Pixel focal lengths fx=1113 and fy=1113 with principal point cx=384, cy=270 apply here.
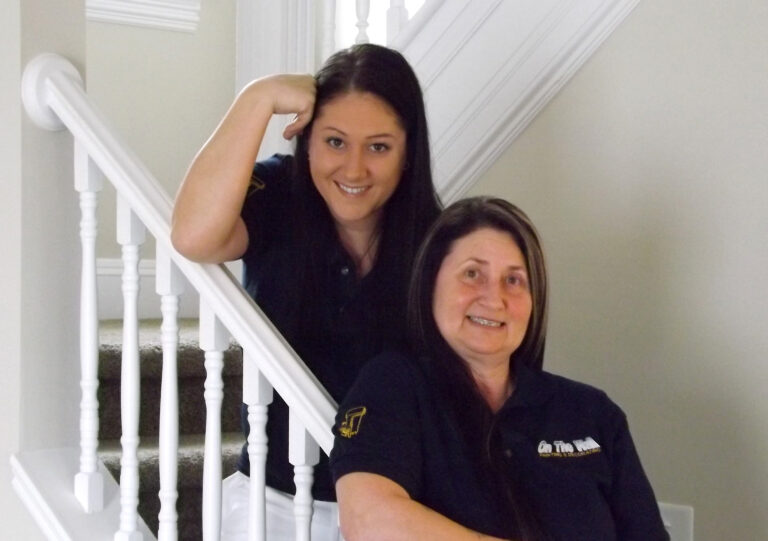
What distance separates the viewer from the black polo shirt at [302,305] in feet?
6.05

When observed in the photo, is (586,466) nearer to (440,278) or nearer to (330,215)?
(440,278)

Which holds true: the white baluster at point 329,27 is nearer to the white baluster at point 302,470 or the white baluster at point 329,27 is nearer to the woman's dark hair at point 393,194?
the woman's dark hair at point 393,194

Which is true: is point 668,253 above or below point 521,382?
above

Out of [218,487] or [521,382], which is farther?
[218,487]

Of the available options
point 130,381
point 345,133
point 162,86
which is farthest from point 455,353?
point 162,86

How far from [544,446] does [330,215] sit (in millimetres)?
570

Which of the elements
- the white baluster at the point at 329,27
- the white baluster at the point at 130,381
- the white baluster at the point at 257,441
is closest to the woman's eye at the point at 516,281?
the white baluster at the point at 257,441

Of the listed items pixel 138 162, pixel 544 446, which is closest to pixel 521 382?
pixel 544 446

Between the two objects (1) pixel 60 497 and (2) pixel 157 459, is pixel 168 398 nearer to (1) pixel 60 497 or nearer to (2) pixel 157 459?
(1) pixel 60 497

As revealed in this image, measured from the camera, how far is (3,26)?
2.07m

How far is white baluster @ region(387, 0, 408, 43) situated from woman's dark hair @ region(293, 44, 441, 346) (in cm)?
72

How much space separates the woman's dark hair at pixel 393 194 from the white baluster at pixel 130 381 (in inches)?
12.4

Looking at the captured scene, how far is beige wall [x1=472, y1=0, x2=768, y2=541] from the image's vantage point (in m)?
1.96

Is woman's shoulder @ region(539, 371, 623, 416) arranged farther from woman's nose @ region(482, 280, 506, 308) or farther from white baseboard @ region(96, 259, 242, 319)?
white baseboard @ region(96, 259, 242, 319)
